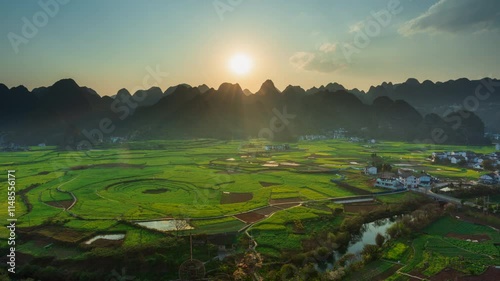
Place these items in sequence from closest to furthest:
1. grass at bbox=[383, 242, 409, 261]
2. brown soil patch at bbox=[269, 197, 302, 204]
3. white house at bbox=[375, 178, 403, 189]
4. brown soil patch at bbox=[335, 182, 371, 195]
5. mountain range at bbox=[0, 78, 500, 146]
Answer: grass at bbox=[383, 242, 409, 261], brown soil patch at bbox=[269, 197, 302, 204], brown soil patch at bbox=[335, 182, 371, 195], white house at bbox=[375, 178, 403, 189], mountain range at bbox=[0, 78, 500, 146]

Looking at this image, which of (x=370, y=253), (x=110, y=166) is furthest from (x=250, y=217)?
(x=110, y=166)

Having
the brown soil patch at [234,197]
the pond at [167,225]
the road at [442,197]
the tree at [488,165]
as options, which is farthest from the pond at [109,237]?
the tree at [488,165]

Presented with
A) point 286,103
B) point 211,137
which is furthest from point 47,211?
point 286,103

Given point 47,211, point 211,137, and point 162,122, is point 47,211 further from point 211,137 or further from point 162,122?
point 162,122

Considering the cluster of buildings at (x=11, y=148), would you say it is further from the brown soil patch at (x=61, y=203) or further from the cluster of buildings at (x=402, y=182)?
the cluster of buildings at (x=402, y=182)

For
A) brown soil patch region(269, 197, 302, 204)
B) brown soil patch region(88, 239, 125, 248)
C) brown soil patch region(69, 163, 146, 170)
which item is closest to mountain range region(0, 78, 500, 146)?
brown soil patch region(69, 163, 146, 170)

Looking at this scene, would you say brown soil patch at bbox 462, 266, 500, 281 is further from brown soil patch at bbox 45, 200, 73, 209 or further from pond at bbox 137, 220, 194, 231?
brown soil patch at bbox 45, 200, 73, 209
